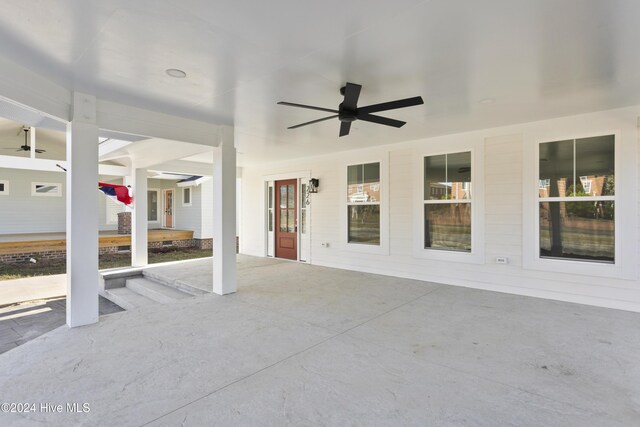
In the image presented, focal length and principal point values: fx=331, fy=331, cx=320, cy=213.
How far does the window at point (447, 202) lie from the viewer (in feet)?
18.1

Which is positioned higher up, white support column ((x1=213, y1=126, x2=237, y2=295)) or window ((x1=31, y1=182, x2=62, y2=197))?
window ((x1=31, y1=182, x2=62, y2=197))

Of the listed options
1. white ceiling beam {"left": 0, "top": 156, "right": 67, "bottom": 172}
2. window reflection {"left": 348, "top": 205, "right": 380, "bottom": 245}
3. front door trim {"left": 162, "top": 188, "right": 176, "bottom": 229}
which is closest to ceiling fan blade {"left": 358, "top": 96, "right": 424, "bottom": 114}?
window reflection {"left": 348, "top": 205, "right": 380, "bottom": 245}

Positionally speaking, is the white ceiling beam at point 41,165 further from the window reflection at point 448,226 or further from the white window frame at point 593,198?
the white window frame at point 593,198

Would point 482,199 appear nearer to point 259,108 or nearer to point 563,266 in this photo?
point 563,266

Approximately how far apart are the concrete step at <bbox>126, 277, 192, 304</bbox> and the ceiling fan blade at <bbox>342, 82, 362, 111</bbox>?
387cm

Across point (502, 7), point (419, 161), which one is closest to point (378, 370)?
point (502, 7)

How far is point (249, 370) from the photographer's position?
8.80 ft

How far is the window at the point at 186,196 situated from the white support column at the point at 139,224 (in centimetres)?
486

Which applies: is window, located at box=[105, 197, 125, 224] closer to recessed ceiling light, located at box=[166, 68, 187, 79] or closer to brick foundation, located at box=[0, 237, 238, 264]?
brick foundation, located at box=[0, 237, 238, 264]

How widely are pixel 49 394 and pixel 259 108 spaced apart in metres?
3.41

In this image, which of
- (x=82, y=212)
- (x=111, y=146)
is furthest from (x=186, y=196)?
(x=82, y=212)

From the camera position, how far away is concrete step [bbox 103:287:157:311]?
17.6 ft

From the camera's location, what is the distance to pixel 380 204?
653cm

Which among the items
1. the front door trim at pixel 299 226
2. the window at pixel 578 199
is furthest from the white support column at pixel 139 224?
the window at pixel 578 199
